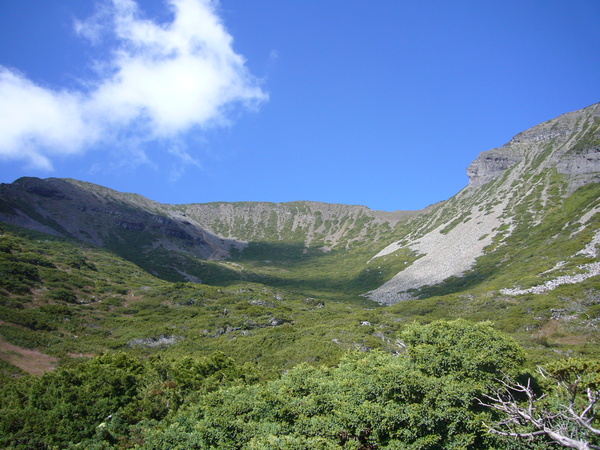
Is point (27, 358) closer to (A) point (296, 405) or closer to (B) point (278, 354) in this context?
(B) point (278, 354)

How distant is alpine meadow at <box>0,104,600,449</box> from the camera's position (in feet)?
55.4

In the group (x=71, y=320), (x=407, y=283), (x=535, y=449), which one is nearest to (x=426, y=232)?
(x=407, y=283)

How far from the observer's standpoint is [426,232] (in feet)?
460

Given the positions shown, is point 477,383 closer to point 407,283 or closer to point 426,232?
point 407,283

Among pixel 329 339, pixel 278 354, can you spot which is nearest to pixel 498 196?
pixel 329 339

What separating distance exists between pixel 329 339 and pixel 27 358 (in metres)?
30.2

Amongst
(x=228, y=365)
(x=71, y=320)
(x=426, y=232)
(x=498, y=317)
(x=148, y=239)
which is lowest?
(x=498, y=317)

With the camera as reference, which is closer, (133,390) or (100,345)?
(133,390)

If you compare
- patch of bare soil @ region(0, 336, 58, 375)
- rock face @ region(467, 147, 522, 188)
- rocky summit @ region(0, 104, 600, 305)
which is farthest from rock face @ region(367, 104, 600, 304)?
patch of bare soil @ region(0, 336, 58, 375)

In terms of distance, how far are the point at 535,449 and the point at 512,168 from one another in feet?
558

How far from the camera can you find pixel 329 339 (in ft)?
140

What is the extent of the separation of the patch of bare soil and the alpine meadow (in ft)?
0.82

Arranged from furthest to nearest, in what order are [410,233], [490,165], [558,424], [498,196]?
[490,165], [410,233], [498,196], [558,424]

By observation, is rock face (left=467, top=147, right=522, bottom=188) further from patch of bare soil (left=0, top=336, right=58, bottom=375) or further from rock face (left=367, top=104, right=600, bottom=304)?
patch of bare soil (left=0, top=336, right=58, bottom=375)
